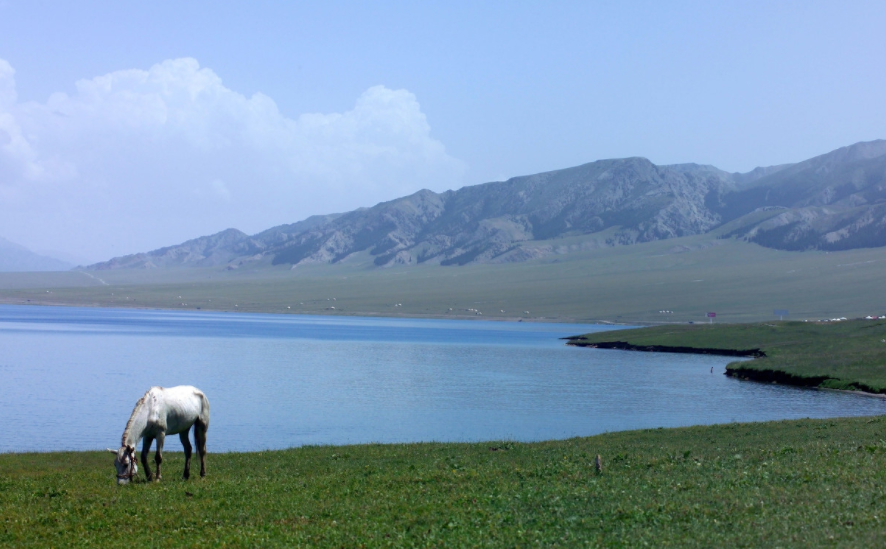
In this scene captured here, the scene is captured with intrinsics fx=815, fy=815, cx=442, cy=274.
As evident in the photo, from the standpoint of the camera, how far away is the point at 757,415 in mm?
46062

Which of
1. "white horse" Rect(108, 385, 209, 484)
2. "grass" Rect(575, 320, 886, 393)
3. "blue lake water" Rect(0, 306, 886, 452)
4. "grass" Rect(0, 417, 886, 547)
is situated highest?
"white horse" Rect(108, 385, 209, 484)

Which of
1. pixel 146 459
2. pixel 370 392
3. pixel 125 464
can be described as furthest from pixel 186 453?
pixel 370 392

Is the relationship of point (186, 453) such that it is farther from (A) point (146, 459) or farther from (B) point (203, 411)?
(B) point (203, 411)

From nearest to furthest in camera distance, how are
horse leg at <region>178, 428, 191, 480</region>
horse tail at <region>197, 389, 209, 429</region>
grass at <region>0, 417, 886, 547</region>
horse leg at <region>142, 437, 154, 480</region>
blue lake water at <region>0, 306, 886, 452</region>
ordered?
grass at <region>0, 417, 886, 547</region> → horse leg at <region>142, 437, 154, 480</region> → horse leg at <region>178, 428, 191, 480</region> → horse tail at <region>197, 389, 209, 429</region> → blue lake water at <region>0, 306, 886, 452</region>

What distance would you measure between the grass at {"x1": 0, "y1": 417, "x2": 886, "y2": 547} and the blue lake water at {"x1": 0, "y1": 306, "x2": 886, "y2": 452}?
57.5ft

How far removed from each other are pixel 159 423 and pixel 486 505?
8147 mm

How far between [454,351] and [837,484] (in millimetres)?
88559

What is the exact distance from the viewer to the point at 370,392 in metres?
58.3

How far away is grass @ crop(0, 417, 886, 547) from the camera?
12.2 m

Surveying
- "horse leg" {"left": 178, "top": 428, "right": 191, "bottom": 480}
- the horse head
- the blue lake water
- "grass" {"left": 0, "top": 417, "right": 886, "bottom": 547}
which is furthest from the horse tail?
the blue lake water

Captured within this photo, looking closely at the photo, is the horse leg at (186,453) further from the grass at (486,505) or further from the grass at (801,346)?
the grass at (801,346)

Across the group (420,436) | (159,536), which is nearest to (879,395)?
(420,436)

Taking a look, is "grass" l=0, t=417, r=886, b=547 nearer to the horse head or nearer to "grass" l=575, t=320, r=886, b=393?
the horse head

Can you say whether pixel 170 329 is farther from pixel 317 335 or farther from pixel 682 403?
pixel 682 403
